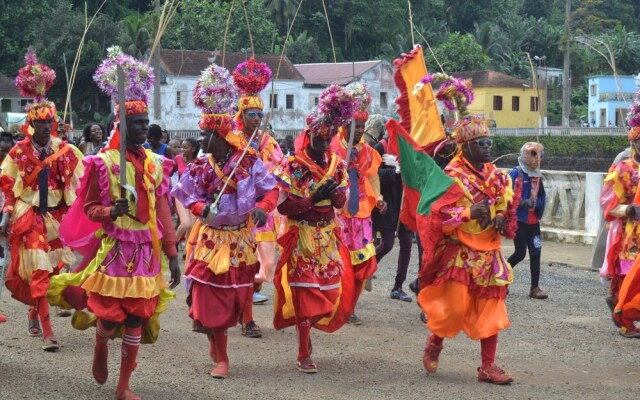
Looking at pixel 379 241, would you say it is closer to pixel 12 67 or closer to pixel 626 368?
pixel 626 368

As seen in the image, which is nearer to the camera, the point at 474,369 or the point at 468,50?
the point at 474,369

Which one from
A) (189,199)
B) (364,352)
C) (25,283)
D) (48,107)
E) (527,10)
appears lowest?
(364,352)

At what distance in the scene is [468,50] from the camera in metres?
67.9

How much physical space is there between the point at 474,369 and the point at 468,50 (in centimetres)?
6199

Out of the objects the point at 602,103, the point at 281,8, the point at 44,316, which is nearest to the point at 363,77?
the point at 281,8

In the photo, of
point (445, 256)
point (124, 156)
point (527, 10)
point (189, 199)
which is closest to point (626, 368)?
point (445, 256)

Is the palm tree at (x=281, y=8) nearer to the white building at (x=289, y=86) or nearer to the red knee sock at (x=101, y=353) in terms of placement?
the white building at (x=289, y=86)

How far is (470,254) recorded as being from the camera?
23.7 feet

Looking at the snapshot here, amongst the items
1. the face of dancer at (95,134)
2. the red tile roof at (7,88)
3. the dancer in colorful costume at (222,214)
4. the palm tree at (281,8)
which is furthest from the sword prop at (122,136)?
the palm tree at (281,8)

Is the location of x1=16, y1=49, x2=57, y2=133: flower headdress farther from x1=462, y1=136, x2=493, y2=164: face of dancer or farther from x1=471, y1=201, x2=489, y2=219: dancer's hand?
x1=471, y1=201, x2=489, y2=219: dancer's hand

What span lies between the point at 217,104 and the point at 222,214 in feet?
2.80

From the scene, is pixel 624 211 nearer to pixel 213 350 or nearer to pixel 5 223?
pixel 213 350

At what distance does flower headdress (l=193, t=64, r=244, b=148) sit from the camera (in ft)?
24.1

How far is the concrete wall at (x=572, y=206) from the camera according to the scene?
14.9 m
